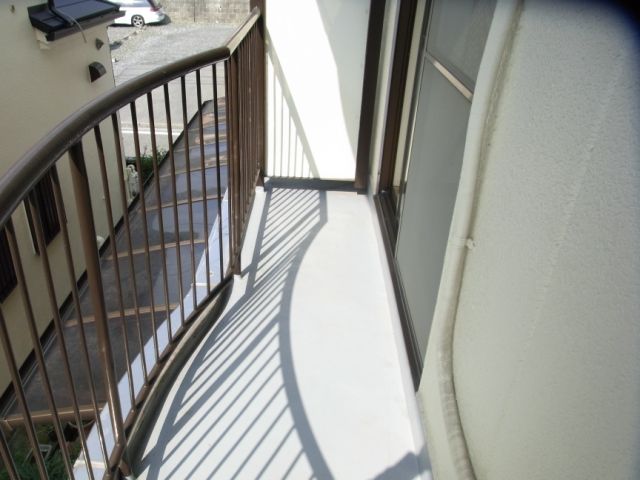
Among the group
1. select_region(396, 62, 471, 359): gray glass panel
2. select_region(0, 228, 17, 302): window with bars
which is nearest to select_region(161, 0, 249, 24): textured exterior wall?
select_region(0, 228, 17, 302): window with bars

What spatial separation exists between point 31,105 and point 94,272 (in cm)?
576

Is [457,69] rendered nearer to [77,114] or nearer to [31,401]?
[77,114]

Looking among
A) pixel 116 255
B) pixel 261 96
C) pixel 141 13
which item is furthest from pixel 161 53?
pixel 116 255

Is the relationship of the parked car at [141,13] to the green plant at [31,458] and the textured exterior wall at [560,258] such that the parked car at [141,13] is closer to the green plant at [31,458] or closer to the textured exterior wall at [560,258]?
the green plant at [31,458]

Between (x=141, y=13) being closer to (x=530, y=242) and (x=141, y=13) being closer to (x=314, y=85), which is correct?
(x=314, y=85)

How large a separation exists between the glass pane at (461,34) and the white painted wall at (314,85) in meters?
1.23

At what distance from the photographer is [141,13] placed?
20.2 m

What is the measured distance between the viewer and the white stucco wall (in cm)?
65

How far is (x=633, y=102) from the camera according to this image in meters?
0.64

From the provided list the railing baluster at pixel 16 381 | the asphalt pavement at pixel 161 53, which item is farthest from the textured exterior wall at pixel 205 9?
the railing baluster at pixel 16 381

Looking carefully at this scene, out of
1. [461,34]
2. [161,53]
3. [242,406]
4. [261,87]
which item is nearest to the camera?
[461,34]

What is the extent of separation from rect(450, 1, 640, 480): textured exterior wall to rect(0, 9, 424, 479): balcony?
73 centimetres

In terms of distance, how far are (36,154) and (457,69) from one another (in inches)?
49.3

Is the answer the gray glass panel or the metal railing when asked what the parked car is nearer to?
the metal railing
